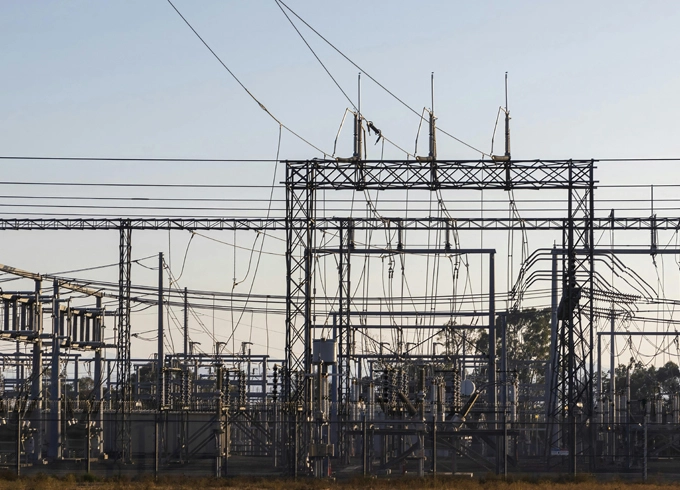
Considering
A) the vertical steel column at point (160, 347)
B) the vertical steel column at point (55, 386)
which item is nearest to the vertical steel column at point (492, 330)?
the vertical steel column at point (160, 347)

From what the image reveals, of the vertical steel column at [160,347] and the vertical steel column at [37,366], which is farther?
the vertical steel column at [160,347]

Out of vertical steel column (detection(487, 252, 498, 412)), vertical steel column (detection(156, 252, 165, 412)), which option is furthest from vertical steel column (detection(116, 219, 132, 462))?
vertical steel column (detection(487, 252, 498, 412))

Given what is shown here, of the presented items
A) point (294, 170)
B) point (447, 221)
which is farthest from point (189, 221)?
point (294, 170)

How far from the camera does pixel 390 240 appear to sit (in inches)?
1635

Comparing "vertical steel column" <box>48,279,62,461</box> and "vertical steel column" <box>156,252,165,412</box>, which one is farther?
"vertical steel column" <box>156,252,165,412</box>

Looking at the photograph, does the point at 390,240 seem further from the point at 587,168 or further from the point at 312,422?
the point at 312,422

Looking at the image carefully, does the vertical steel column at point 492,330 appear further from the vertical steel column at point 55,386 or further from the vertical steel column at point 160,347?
the vertical steel column at point 55,386

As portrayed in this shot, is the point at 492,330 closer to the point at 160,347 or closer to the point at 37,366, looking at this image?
the point at 160,347

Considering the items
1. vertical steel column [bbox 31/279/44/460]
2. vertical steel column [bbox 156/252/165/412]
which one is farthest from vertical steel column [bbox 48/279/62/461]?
vertical steel column [bbox 156/252/165/412]

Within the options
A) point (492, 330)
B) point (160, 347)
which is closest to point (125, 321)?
point (160, 347)

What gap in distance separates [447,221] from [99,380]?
14952mm

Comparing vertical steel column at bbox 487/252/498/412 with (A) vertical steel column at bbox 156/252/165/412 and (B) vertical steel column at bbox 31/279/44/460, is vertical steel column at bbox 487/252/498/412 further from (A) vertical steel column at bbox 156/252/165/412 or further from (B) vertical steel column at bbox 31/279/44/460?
(B) vertical steel column at bbox 31/279/44/460

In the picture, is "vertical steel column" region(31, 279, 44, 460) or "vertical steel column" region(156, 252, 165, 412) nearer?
"vertical steel column" region(31, 279, 44, 460)

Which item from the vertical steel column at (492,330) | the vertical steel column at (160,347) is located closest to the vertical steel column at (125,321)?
the vertical steel column at (160,347)
